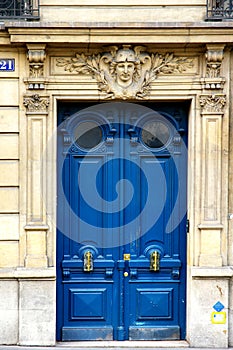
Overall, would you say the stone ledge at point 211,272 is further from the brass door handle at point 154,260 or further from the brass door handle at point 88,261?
the brass door handle at point 88,261

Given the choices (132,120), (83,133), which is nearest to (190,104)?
(132,120)

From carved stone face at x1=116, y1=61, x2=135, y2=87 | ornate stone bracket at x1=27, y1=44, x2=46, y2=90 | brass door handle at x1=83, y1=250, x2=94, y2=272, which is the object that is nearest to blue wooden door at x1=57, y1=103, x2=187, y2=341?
brass door handle at x1=83, y1=250, x2=94, y2=272

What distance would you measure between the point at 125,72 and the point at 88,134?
3.48ft

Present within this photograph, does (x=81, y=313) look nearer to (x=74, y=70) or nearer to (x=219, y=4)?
(x=74, y=70)

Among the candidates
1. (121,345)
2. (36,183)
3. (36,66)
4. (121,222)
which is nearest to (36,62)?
(36,66)

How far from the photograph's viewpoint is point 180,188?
9.47m

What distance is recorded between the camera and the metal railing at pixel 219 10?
8.97m

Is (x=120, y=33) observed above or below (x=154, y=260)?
above

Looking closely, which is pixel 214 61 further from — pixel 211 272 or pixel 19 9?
pixel 211 272

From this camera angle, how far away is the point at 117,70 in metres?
9.01

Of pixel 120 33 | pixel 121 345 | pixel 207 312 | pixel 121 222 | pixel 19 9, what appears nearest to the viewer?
pixel 120 33

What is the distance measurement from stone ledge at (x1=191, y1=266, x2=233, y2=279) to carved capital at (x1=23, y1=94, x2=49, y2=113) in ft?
9.71

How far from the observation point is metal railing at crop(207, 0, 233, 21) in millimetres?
8969

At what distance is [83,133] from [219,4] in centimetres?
253
